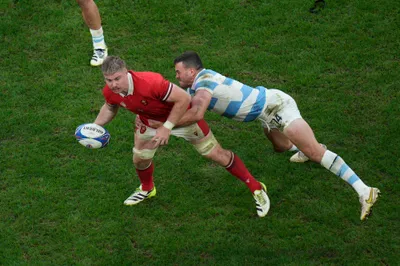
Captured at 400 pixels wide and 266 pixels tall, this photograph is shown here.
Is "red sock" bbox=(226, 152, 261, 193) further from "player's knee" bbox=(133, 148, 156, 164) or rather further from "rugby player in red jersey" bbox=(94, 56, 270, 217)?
"player's knee" bbox=(133, 148, 156, 164)

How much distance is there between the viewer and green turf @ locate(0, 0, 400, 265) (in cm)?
868

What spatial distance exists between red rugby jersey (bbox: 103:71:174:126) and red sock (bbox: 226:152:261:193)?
3.88 ft

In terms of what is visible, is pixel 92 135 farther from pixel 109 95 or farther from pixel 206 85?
pixel 206 85

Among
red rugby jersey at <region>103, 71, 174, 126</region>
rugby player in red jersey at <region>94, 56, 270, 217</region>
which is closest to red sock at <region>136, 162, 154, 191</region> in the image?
rugby player in red jersey at <region>94, 56, 270, 217</region>

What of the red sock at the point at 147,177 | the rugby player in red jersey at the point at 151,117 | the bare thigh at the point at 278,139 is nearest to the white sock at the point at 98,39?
the rugby player in red jersey at the point at 151,117

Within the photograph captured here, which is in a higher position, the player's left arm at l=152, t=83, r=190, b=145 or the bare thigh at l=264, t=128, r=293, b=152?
the player's left arm at l=152, t=83, r=190, b=145

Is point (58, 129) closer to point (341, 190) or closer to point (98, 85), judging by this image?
point (98, 85)

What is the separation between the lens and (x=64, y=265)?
845 cm

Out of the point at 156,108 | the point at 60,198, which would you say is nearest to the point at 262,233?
the point at 156,108

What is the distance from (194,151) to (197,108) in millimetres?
2091

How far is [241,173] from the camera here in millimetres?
9102

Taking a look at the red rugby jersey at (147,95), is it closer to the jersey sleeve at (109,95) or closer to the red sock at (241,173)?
the jersey sleeve at (109,95)

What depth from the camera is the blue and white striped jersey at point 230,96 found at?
28.3 ft

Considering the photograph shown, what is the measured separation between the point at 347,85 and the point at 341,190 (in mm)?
2568
